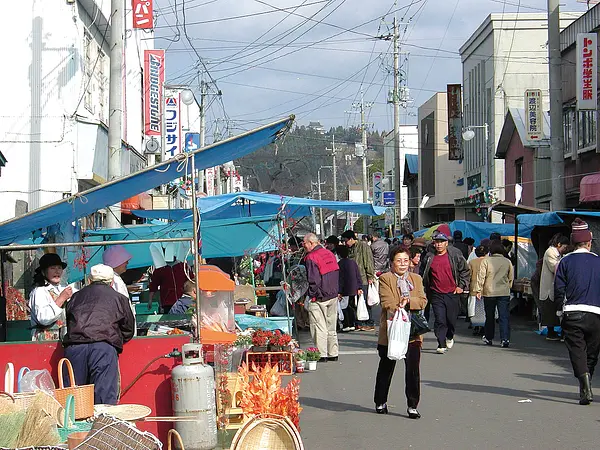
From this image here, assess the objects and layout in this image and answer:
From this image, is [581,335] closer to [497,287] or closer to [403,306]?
[403,306]

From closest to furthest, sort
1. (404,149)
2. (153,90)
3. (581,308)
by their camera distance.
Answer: (581,308) < (153,90) < (404,149)

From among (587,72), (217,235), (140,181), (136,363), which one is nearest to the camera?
(136,363)

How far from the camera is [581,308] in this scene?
9344 mm

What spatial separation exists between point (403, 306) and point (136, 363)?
2.86 meters

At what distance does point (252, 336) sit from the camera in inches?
476

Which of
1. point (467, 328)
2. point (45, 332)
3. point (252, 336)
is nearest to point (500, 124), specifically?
point (467, 328)

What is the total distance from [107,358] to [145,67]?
2083 cm

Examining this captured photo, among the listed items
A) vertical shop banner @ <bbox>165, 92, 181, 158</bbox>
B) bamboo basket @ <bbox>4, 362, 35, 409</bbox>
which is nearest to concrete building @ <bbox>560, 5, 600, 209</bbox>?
vertical shop banner @ <bbox>165, 92, 181, 158</bbox>

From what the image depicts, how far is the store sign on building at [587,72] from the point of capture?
2367cm

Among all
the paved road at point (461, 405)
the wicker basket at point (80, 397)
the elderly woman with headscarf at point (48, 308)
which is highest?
the elderly woman with headscarf at point (48, 308)

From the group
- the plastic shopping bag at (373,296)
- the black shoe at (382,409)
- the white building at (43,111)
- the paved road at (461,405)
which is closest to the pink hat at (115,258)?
the paved road at (461,405)

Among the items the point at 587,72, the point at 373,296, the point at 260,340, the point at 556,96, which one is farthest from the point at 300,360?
the point at 587,72

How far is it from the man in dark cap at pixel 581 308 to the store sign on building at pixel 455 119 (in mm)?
36934

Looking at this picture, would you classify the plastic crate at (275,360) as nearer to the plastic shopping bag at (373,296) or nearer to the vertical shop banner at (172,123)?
the plastic shopping bag at (373,296)
